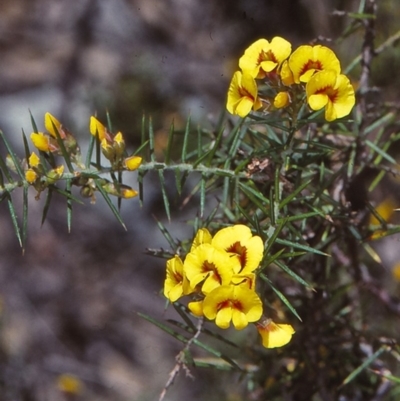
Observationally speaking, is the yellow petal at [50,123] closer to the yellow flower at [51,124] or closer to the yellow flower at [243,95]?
the yellow flower at [51,124]

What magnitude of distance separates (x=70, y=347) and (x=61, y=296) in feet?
1.05

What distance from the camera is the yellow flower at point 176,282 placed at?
2.95 ft

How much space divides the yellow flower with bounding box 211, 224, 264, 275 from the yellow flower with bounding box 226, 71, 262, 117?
20 cm

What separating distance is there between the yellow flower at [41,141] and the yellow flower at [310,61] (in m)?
0.48

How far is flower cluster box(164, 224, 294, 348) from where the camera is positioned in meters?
0.86

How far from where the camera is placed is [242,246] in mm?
A: 909

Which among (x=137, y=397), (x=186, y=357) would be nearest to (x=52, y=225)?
(x=137, y=397)

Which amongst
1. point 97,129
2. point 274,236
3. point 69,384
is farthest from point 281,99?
point 69,384

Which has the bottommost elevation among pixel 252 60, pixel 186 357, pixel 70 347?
pixel 70 347

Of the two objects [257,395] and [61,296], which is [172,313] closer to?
[61,296]

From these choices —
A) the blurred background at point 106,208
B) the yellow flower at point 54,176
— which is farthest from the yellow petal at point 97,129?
the blurred background at point 106,208

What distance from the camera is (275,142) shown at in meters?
1.11

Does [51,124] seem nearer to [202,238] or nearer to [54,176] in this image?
[54,176]

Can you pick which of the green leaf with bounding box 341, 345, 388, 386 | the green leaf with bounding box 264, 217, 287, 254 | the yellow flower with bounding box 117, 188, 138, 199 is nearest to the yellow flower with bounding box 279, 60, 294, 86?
the green leaf with bounding box 264, 217, 287, 254
